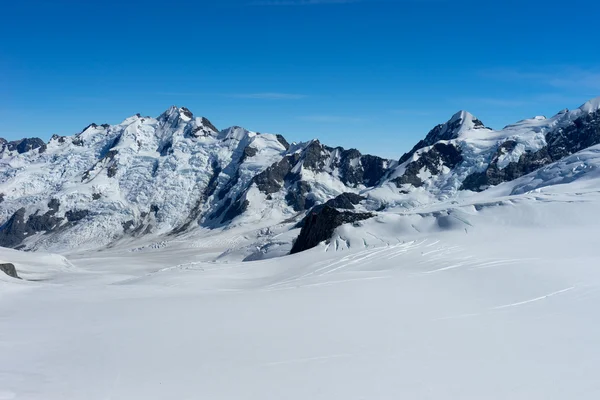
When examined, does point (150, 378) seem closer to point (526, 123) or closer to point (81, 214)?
point (526, 123)

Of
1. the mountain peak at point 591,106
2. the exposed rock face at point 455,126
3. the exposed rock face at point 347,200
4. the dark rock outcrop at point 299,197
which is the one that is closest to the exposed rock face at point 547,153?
the mountain peak at point 591,106

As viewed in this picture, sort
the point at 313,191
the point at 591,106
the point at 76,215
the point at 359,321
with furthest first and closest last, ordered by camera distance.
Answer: the point at 76,215 < the point at 313,191 < the point at 591,106 < the point at 359,321

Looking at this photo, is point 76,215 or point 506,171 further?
point 76,215

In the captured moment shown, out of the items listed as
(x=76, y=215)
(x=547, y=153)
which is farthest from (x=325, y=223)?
(x=76, y=215)

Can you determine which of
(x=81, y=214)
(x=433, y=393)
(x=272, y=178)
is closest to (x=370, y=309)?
(x=433, y=393)

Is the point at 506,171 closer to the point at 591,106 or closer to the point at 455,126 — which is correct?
the point at 591,106

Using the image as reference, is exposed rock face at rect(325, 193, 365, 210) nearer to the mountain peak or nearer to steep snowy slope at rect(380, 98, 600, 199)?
steep snowy slope at rect(380, 98, 600, 199)
